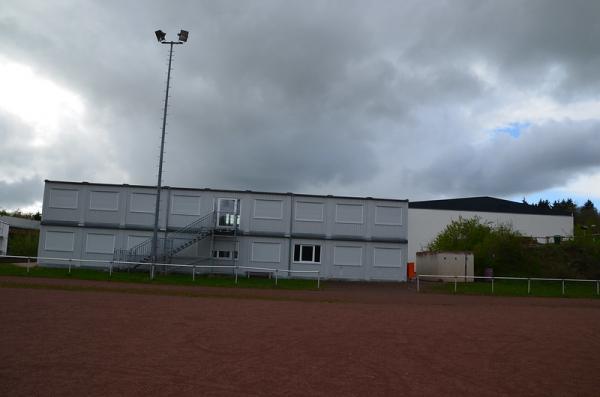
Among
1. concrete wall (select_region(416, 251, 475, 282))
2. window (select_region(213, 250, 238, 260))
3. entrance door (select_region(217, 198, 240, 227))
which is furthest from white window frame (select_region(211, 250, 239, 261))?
concrete wall (select_region(416, 251, 475, 282))

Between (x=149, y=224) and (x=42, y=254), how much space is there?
685 centimetres

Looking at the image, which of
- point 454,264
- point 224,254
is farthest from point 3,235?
point 454,264

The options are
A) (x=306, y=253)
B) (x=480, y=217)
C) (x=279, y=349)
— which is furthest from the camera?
(x=480, y=217)

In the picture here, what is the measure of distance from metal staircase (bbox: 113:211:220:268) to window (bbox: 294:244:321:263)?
550 cm

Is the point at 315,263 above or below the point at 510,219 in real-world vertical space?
below

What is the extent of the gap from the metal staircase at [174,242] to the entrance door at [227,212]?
35cm

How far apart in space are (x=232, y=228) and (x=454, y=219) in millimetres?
29609

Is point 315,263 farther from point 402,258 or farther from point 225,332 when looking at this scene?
point 225,332

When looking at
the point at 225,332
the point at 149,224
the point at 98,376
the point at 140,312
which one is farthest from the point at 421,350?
the point at 149,224

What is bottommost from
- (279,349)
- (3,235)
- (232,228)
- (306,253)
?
(279,349)

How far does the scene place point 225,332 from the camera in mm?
11078

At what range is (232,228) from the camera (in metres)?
33.4

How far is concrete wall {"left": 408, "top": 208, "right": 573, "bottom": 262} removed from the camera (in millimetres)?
54938

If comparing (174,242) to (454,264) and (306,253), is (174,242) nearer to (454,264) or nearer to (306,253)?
(306,253)
